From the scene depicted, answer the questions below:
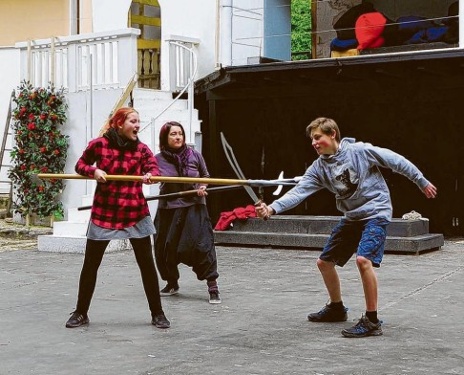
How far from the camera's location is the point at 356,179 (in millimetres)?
7809

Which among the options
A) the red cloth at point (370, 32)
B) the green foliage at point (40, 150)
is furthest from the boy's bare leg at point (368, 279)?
the green foliage at point (40, 150)

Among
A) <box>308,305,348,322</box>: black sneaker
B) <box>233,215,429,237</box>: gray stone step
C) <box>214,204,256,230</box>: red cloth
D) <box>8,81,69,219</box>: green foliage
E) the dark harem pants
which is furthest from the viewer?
<box>8,81,69,219</box>: green foliage

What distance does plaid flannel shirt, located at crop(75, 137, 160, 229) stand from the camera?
8.21 meters

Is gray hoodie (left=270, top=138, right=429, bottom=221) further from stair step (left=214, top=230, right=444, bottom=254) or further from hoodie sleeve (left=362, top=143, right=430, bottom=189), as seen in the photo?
stair step (left=214, top=230, right=444, bottom=254)

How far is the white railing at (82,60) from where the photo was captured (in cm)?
1684

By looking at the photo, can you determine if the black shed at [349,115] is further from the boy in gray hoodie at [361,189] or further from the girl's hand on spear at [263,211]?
the girl's hand on spear at [263,211]

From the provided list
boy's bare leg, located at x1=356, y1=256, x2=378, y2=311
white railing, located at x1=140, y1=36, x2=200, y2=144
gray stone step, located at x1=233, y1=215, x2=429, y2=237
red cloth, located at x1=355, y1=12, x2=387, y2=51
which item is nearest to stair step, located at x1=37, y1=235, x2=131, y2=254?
gray stone step, located at x1=233, y1=215, x2=429, y2=237

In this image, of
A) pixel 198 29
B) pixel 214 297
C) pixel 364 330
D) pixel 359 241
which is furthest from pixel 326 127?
pixel 198 29

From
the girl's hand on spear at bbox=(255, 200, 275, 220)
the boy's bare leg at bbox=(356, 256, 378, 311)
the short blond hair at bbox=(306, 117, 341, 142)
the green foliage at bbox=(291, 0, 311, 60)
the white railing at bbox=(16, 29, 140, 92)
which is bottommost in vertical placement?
the boy's bare leg at bbox=(356, 256, 378, 311)

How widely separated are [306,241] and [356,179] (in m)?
6.90

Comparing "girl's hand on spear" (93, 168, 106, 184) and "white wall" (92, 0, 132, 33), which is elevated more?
"white wall" (92, 0, 132, 33)

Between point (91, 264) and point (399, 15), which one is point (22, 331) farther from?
point (399, 15)

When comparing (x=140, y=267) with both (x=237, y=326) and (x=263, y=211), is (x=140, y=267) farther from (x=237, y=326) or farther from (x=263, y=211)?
(x=263, y=211)

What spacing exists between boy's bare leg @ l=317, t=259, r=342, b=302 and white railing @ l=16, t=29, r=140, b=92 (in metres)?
9.23
